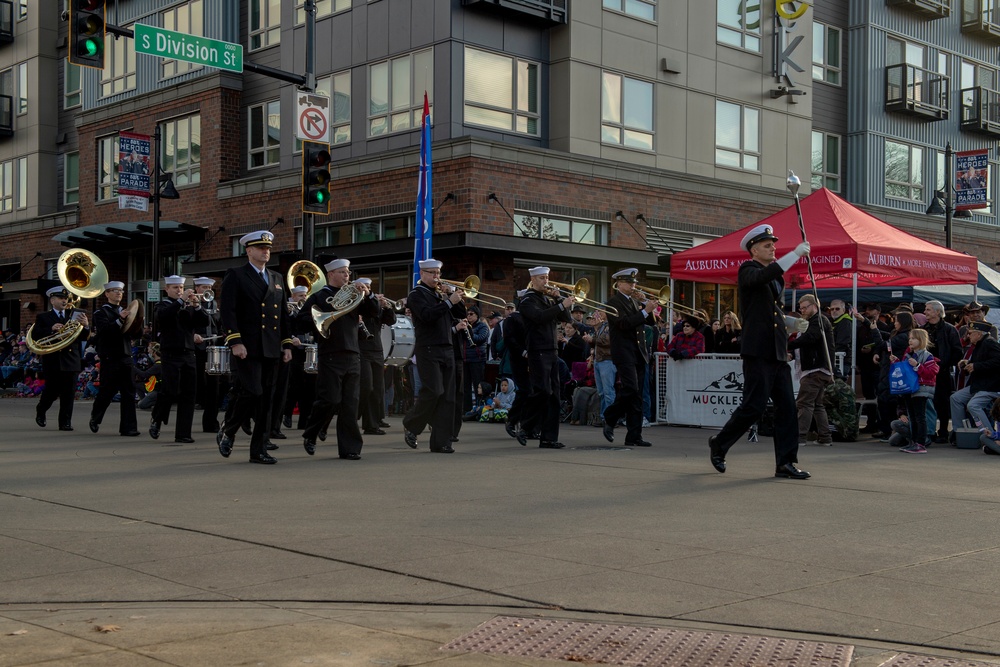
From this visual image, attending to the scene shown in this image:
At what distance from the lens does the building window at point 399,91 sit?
25078mm

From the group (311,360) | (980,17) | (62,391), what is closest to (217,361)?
(311,360)

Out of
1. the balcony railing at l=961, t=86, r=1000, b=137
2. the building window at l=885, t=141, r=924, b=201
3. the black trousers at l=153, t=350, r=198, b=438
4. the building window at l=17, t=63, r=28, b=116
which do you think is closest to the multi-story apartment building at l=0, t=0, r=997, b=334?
the building window at l=885, t=141, r=924, b=201

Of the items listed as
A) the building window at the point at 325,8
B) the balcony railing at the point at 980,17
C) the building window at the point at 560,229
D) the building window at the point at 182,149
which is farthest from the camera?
the balcony railing at the point at 980,17

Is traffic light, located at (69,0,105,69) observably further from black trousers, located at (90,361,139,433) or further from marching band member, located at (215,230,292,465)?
marching band member, located at (215,230,292,465)

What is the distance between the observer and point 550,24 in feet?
85.3

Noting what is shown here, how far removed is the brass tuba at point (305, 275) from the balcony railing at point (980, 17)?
27437 millimetres

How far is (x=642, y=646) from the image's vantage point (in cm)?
462

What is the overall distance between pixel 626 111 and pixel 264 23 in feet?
31.7

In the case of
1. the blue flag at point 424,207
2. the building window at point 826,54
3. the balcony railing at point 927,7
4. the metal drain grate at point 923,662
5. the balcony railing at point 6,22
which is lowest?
the metal drain grate at point 923,662

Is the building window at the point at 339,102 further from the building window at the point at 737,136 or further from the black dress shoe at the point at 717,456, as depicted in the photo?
the black dress shoe at the point at 717,456

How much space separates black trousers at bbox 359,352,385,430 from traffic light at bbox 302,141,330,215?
297 centimetres

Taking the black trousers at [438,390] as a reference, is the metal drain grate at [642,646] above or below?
below

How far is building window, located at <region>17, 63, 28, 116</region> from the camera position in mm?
39031

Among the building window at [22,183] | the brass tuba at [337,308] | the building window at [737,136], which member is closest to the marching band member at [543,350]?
the brass tuba at [337,308]
